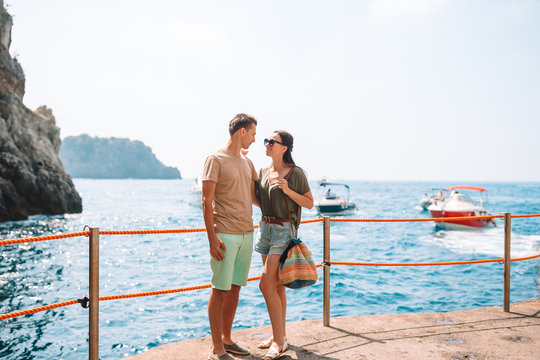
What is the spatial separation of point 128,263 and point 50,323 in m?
9.12

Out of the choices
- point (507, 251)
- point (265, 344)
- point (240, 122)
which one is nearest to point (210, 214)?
point (240, 122)

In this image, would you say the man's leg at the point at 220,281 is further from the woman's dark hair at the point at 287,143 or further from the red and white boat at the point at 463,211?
the red and white boat at the point at 463,211

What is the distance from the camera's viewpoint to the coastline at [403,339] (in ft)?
13.2

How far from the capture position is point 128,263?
18.9 metres

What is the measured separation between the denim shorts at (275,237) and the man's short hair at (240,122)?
91cm

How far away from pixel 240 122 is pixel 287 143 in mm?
487

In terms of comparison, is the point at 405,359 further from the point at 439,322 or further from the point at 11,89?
the point at 11,89

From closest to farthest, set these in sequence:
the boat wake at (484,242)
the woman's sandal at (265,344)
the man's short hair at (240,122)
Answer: the man's short hair at (240,122)
the woman's sandal at (265,344)
the boat wake at (484,242)

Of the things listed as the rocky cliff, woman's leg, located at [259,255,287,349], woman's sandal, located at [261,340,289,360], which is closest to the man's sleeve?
woman's leg, located at [259,255,287,349]

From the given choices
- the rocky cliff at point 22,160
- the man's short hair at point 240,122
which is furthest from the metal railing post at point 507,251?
the rocky cliff at point 22,160

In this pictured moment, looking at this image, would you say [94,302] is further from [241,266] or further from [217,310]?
[241,266]

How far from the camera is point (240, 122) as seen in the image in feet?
12.1

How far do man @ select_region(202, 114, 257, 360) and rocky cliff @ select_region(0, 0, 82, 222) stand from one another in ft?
94.9

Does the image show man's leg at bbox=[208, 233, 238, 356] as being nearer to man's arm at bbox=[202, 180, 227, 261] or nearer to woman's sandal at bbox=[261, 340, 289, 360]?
man's arm at bbox=[202, 180, 227, 261]
